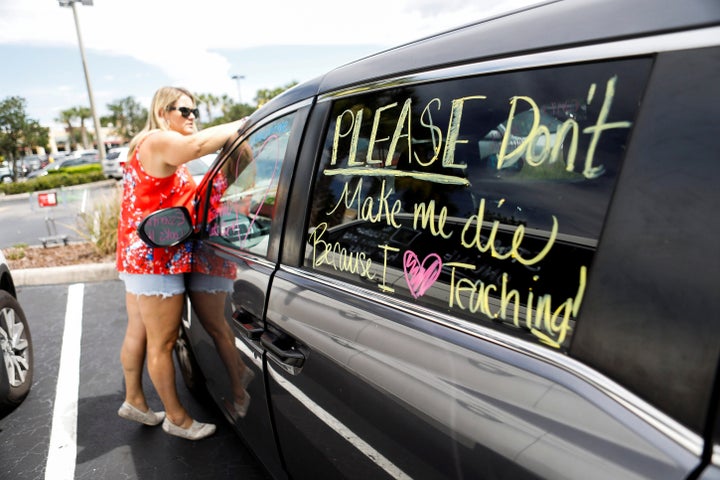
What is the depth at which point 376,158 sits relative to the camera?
4.37 ft

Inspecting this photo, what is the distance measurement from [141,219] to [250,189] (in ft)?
2.21

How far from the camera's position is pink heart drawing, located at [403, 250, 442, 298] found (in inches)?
45.1

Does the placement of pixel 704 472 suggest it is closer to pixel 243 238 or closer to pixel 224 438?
pixel 243 238

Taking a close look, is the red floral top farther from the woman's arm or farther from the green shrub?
the green shrub

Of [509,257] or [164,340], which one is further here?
[164,340]

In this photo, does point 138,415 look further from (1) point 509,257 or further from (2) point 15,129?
(2) point 15,129

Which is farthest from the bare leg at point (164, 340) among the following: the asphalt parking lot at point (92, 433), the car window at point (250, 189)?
the car window at point (250, 189)

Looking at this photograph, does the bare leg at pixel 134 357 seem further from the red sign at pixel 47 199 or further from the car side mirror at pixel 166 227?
the red sign at pixel 47 199

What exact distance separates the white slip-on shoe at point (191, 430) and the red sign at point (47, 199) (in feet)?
17.7

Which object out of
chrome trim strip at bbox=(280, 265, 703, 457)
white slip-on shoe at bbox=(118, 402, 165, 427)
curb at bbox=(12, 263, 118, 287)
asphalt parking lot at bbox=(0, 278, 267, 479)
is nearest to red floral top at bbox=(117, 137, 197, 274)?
white slip-on shoe at bbox=(118, 402, 165, 427)

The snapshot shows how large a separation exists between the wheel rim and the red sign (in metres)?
4.24

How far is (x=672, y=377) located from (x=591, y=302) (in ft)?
0.54

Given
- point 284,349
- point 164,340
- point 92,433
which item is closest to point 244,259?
point 284,349

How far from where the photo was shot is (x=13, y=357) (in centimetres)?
290
